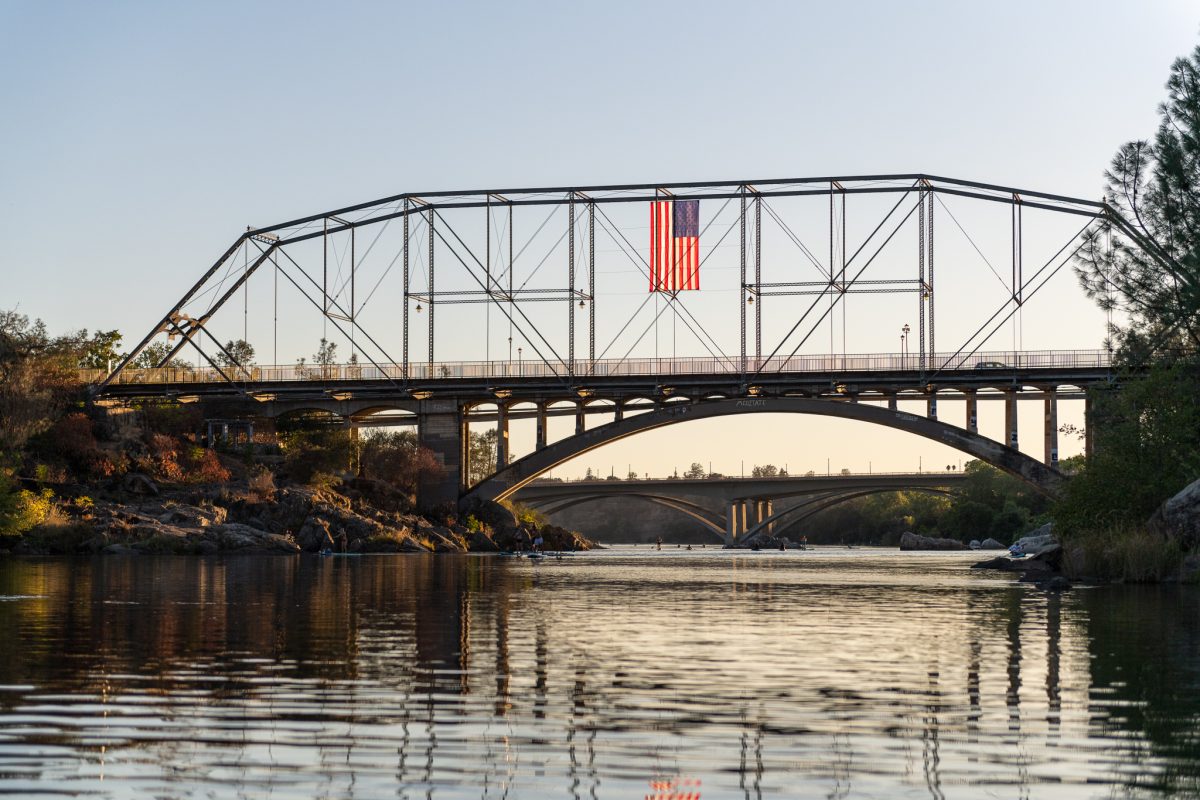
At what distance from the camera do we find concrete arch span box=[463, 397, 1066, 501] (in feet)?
318

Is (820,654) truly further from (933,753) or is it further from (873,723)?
(933,753)

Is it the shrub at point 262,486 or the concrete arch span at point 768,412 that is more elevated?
the concrete arch span at point 768,412

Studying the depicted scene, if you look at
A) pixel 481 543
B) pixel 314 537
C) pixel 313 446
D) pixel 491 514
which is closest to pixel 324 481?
pixel 313 446

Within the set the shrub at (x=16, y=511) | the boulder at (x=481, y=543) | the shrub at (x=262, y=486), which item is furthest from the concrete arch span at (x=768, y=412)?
the shrub at (x=16, y=511)

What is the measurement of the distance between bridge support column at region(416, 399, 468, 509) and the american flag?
22801 millimetres

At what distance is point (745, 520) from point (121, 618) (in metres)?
121

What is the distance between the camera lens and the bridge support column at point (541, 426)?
107181 millimetres

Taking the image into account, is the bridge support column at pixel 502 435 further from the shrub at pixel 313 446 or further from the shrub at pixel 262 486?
the shrub at pixel 262 486

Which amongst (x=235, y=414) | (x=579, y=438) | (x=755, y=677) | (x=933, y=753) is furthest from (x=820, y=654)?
(x=235, y=414)

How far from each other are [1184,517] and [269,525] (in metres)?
56.8

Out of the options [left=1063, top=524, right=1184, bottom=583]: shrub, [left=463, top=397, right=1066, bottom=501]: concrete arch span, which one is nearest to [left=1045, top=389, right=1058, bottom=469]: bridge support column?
[left=463, top=397, right=1066, bottom=501]: concrete arch span

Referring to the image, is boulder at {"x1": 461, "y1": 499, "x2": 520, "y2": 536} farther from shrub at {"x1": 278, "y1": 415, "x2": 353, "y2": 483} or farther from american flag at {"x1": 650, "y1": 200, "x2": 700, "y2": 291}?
american flag at {"x1": 650, "y1": 200, "x2": 700, "y2": 291}

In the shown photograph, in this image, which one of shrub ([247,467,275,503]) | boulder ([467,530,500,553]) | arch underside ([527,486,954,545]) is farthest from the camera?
arch underside ([527,486,954,545])

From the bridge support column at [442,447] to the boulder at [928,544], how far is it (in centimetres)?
5978
